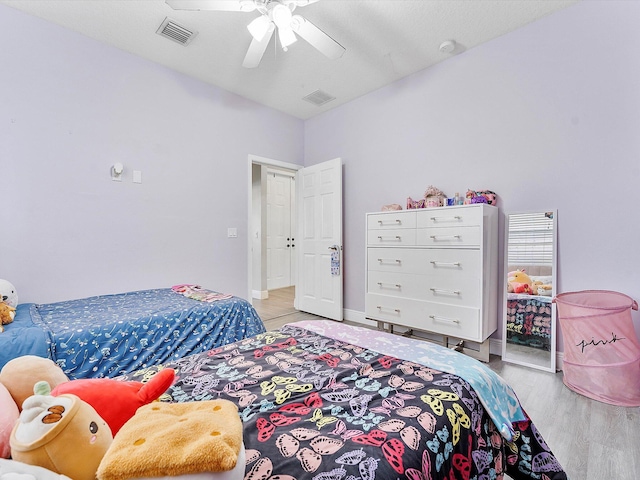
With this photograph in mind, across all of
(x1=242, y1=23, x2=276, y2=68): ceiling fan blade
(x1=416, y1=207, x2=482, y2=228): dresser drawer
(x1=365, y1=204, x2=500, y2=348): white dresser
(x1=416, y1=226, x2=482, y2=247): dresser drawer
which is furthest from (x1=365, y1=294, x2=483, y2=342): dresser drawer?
(x1=242, y1=23, x2=276, y2=68): ceiling fan blade

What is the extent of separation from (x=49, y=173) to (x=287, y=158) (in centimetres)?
266

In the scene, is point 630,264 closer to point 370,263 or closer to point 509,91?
point 509,91

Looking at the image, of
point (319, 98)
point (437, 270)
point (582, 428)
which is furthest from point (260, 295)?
point (582, 428)

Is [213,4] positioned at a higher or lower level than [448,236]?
higher

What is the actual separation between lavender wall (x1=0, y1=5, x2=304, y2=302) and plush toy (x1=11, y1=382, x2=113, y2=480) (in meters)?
2.68

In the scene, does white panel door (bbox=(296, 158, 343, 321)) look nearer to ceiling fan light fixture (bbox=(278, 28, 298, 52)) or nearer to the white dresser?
the white dresser

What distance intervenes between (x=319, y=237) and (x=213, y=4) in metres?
2.82

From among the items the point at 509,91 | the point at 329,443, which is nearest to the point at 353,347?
the point at 329,443

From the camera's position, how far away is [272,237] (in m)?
6.59

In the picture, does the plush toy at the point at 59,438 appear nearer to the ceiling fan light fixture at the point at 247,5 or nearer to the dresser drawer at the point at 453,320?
the ceiling fan light fixture at the point at 247,5

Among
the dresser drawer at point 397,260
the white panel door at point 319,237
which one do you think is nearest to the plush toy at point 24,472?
the dresser drawer at point 397,260

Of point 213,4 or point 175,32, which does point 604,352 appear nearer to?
point 213,4

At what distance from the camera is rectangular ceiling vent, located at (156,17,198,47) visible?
8.57 ft

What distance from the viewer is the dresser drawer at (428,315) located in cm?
262
